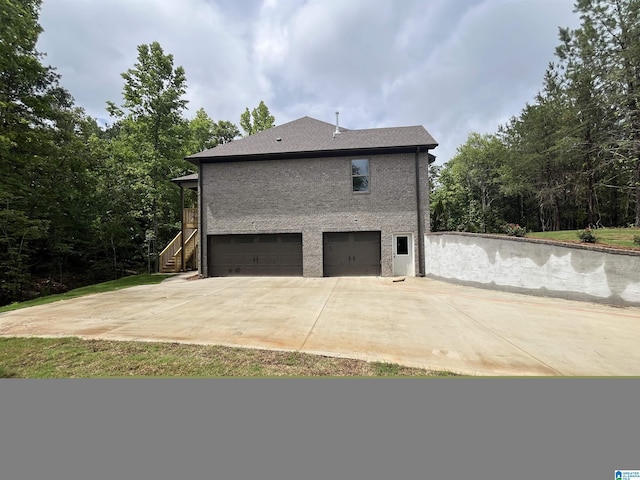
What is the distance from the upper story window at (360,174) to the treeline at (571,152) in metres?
7.20

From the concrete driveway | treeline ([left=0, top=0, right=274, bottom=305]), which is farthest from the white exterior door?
treeline ([left=0, top=0, right=274, bottom=305])

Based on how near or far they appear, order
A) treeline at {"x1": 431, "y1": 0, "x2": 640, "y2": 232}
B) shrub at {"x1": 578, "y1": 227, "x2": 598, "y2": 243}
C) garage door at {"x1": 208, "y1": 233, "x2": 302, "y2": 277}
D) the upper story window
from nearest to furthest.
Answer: shrub at {"x1": 578, "y1": 227, "x2": 598, "y2": 243} → the upper story window → garage door at {"x1": 208, "y1": 233, "x2": 302, "y2": 277} → treeline at {"x1": 431, "y1": 0, "x2": 640, "y2": 232}

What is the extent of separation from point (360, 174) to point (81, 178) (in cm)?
1763

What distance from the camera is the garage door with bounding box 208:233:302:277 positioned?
15.1 m

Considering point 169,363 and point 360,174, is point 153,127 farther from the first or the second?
point 169,363

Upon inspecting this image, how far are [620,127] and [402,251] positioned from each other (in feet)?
65.3

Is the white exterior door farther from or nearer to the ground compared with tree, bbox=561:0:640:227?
nearer to the ground

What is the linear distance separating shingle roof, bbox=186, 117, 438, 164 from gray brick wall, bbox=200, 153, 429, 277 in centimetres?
55

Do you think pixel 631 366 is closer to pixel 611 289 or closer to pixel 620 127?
pixel 611 289

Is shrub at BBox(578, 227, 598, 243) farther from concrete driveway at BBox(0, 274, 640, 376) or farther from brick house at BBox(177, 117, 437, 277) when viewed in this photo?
brick house at BBox(177, 117, 437, 277)

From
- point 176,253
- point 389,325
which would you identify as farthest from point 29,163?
point 389,325

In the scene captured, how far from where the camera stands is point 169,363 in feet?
14.1

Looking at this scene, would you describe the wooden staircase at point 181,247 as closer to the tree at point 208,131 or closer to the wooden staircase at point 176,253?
the wooden staircase at point 176,253

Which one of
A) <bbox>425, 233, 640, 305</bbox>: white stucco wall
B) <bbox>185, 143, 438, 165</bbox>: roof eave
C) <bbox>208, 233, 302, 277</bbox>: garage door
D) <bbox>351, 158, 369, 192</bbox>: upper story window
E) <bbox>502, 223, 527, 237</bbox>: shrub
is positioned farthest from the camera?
<bbox>208, 233, 302, 277</bbox>: garage door
